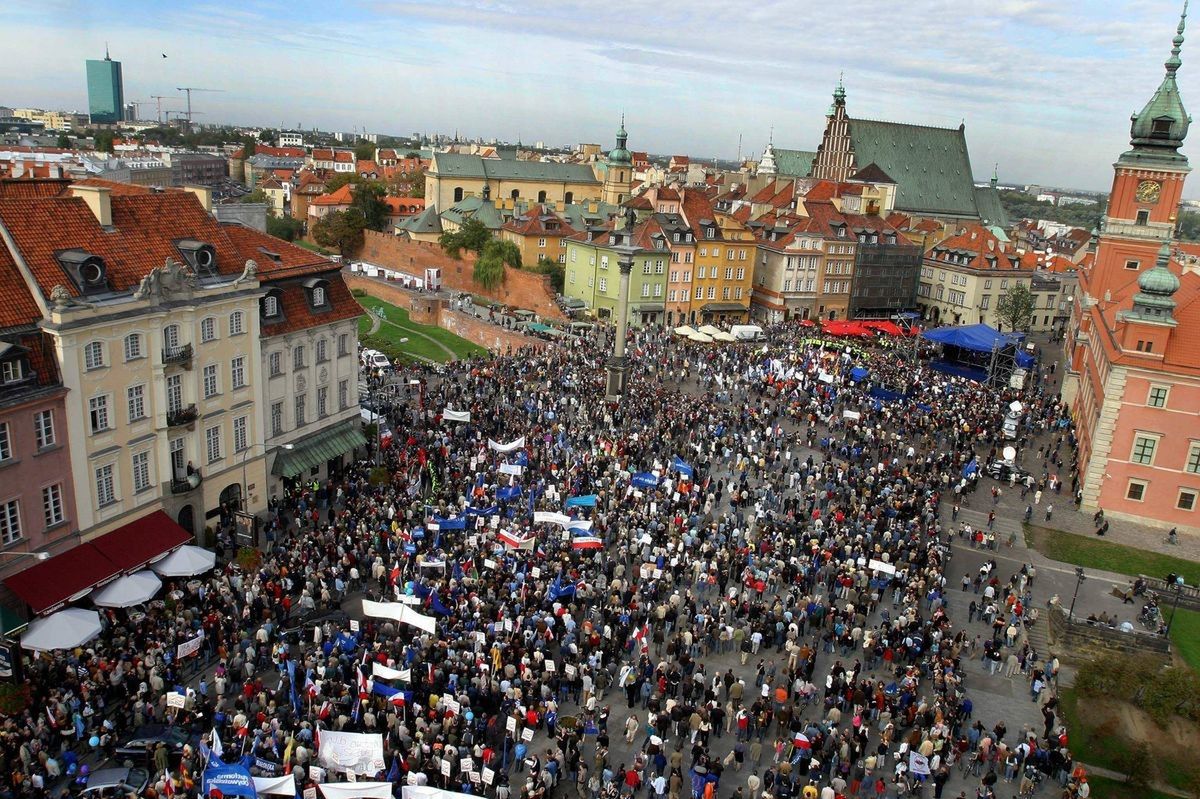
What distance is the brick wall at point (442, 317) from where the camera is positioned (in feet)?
212

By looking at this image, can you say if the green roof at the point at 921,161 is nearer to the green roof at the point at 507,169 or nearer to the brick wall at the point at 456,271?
the green roof at the point at 507,169

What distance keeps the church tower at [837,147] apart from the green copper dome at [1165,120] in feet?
145

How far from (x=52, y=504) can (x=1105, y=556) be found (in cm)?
3611

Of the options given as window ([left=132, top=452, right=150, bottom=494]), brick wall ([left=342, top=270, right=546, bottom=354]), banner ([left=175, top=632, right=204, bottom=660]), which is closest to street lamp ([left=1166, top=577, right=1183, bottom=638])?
banner ([left=175, top=632, right=204, bottom=660])

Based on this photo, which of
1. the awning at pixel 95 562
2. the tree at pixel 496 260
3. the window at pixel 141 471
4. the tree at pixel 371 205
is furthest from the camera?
the tree at pixel 371 205

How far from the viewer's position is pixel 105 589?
24281 mm

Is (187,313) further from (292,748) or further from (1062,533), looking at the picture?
(1062,533)

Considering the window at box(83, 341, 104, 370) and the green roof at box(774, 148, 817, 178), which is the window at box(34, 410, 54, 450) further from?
the green roof at box(774, 148, 817, 178)

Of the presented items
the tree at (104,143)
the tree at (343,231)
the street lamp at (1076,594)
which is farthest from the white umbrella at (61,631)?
the tree at (104,143)

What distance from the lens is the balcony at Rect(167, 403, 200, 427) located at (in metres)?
28.2

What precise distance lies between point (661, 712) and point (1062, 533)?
23.2m

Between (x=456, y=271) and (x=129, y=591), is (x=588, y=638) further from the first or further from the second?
(x=456, y=271)

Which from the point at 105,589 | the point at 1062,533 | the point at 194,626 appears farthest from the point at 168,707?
the point at 1062,533

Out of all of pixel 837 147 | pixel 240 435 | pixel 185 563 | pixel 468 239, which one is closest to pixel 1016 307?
pixel 837 147
